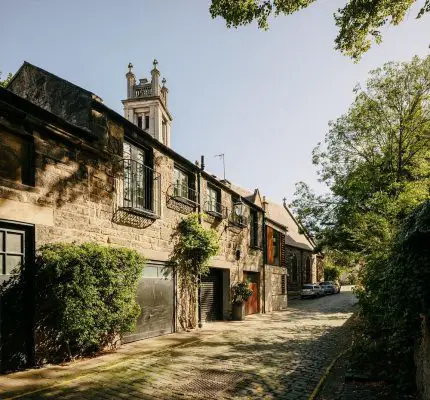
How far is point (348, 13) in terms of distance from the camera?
26.4ft

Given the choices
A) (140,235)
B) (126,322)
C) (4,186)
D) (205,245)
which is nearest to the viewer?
(4,186)

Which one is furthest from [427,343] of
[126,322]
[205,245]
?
[205,245]

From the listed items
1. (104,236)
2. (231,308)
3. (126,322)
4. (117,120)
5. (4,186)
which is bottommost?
(231,308)

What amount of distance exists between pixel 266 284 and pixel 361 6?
1658 cm

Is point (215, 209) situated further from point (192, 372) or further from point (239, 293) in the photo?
point (192, 372)

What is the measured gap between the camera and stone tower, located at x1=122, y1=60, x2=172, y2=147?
49656 millimetres

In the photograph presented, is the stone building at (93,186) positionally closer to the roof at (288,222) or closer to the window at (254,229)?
the window at (254,229)

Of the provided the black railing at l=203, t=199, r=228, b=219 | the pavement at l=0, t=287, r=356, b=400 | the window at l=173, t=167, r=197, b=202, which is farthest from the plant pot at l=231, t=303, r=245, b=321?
the window at l=173, t=167, r=197, b=202

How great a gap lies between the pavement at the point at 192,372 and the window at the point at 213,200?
5629 millimetres

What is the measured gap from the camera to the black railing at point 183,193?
12.5 m

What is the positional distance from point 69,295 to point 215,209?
30.6ft

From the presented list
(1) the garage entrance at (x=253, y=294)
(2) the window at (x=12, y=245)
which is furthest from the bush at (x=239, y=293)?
(2) the window at (x=12, y=245)

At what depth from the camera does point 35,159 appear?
752cm

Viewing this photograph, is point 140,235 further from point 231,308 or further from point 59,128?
point 231,308
